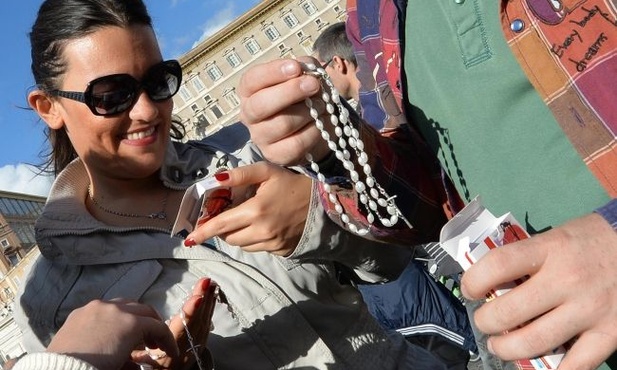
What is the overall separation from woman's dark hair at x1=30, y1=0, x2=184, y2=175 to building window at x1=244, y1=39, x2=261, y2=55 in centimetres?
4435

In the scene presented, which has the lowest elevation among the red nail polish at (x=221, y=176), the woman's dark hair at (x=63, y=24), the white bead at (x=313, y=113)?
the red nail polish at (x=221, y=176)

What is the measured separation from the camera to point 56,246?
1824mm

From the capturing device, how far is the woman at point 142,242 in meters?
1.77

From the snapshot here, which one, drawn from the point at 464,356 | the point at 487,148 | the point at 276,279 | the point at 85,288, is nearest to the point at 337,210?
the point at 487,148

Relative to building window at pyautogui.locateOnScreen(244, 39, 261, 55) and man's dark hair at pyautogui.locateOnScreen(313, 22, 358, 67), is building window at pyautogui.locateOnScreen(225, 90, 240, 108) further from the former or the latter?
man's dark hair at pyautogui.locateOnScreen(313, 22, 358, 67)

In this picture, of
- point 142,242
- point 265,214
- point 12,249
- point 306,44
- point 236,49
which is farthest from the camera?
point 12,249

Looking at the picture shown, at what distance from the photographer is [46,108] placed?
2.10 m

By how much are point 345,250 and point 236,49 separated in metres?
45.2

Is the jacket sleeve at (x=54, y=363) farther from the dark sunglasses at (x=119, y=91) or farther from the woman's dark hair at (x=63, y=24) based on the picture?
Answer: the woman's dark hair at (x=63, y=24)

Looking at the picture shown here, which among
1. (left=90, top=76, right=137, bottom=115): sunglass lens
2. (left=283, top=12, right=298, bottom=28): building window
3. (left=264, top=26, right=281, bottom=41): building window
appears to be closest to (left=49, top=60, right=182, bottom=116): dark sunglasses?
(left=90, top=76, right=137, bottom=115): sunglass lens

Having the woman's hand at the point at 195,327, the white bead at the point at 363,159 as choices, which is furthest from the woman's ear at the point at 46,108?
the white bead at the point at 363,159

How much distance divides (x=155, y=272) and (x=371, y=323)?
2.37 feet

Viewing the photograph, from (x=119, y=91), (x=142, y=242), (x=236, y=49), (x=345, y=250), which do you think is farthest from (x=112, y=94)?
(x=236, y=49)

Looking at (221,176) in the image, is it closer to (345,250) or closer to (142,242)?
(345,250)
